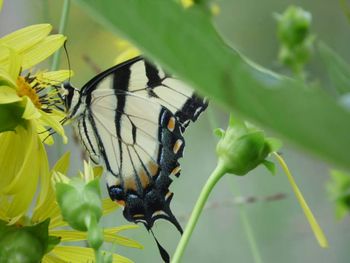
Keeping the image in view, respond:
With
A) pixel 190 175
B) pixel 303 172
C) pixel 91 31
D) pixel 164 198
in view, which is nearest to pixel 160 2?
pixel 164 198

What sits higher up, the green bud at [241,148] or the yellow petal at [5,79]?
the yellow petal at [5,79]

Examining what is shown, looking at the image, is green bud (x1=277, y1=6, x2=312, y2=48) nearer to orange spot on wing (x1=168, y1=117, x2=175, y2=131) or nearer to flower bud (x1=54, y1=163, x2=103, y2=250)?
orange spot on wing (x1=168, y1=117, x2=175, y2=131)

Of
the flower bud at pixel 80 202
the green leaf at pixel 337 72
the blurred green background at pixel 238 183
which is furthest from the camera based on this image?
the blurred green background at pixel 238 183

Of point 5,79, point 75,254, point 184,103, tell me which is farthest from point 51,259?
point 184,103

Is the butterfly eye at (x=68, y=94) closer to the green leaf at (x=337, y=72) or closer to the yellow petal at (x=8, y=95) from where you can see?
the yellow petal at (x=8, y=95)

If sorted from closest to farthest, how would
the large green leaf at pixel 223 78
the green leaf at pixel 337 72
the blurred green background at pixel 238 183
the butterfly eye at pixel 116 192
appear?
the large green leaf at pixel 223 78 < the green leaf at pixel 337 72 < the butterfly eye at pixel 116 192 < the blurred green background at pixel 238 183

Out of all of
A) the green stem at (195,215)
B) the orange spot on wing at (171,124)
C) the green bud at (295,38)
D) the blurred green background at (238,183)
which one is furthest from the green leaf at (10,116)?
the blurred green background at (238,183)
